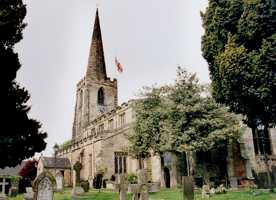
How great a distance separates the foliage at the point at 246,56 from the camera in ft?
56.9

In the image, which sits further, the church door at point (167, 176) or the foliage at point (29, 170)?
the foliage at point (29, 170)

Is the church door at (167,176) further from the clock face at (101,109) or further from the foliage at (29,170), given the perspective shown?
the clock face at (101,109)

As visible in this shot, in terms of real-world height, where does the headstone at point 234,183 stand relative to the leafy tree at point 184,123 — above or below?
below

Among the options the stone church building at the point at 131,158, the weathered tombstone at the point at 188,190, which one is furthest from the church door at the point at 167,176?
the weathered tombstone at the point at 188,190

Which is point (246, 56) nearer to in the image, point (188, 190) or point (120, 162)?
point (188, 190)

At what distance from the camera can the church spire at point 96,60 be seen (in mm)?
60447

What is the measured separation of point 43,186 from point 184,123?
48.9 feet

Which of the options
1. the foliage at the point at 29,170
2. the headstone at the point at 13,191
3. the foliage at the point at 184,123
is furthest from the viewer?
the foliage at the point at 29,170

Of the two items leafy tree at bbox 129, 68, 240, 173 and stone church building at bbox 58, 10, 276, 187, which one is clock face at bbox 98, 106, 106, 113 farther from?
leafy tree at bbox 129, 68, 240, 173

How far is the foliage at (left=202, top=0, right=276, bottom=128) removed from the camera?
56.9ft

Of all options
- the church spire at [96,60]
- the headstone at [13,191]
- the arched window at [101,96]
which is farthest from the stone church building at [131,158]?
the church spire at [96,60]

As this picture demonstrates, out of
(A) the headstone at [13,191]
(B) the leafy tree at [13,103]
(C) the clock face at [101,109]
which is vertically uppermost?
(C) the clock face at [101,109]

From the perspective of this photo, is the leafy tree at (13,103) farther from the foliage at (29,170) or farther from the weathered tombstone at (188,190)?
the foliage at (29,170)

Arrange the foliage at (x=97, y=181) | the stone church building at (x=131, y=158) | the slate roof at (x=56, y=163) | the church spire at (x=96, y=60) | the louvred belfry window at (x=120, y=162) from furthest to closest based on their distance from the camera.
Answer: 1. the church spire at (x=96, y=60)
2. the slate roof at (x=56, y=163)
3. the louvred belfry window at (x=120, y=162)
4. the foliage at (x=97, y=181)
5. the stone church building at (x=131, y=158)
